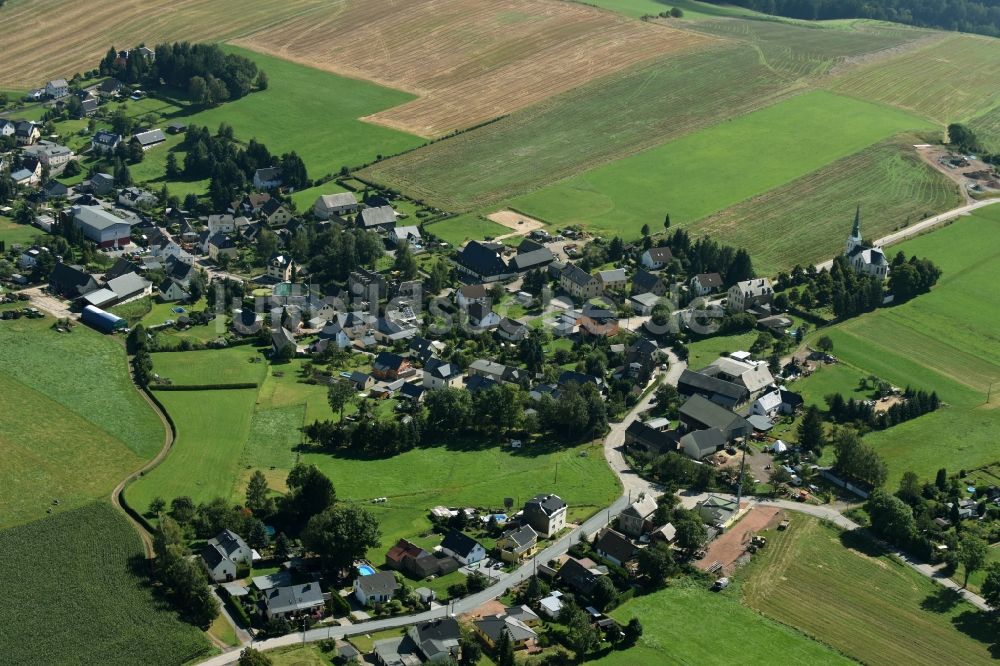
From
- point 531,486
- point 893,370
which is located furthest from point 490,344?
point 893,370

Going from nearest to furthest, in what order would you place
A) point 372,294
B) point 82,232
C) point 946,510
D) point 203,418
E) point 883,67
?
point 946,510
point 203,418
point 372,294
point 82,232
point 883,67

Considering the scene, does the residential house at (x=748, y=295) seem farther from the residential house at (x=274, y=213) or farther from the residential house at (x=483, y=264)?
the residential house at (x=274, y=213)

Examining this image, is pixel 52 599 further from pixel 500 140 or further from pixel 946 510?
pixel 500 140

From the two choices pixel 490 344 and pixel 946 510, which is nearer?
pixel 946 510

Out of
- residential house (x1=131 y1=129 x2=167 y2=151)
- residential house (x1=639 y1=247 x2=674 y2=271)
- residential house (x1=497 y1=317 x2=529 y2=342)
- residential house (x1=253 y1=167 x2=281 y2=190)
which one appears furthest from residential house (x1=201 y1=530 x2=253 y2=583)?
residential house (x1=131 y1=129 x2=167 y2=151)

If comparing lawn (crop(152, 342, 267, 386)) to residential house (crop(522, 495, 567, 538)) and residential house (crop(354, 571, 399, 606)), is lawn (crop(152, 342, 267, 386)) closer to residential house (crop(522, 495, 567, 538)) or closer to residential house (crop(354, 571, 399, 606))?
residential house (crop(522, 495, 567, 538))

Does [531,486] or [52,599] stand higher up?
[52,599]
